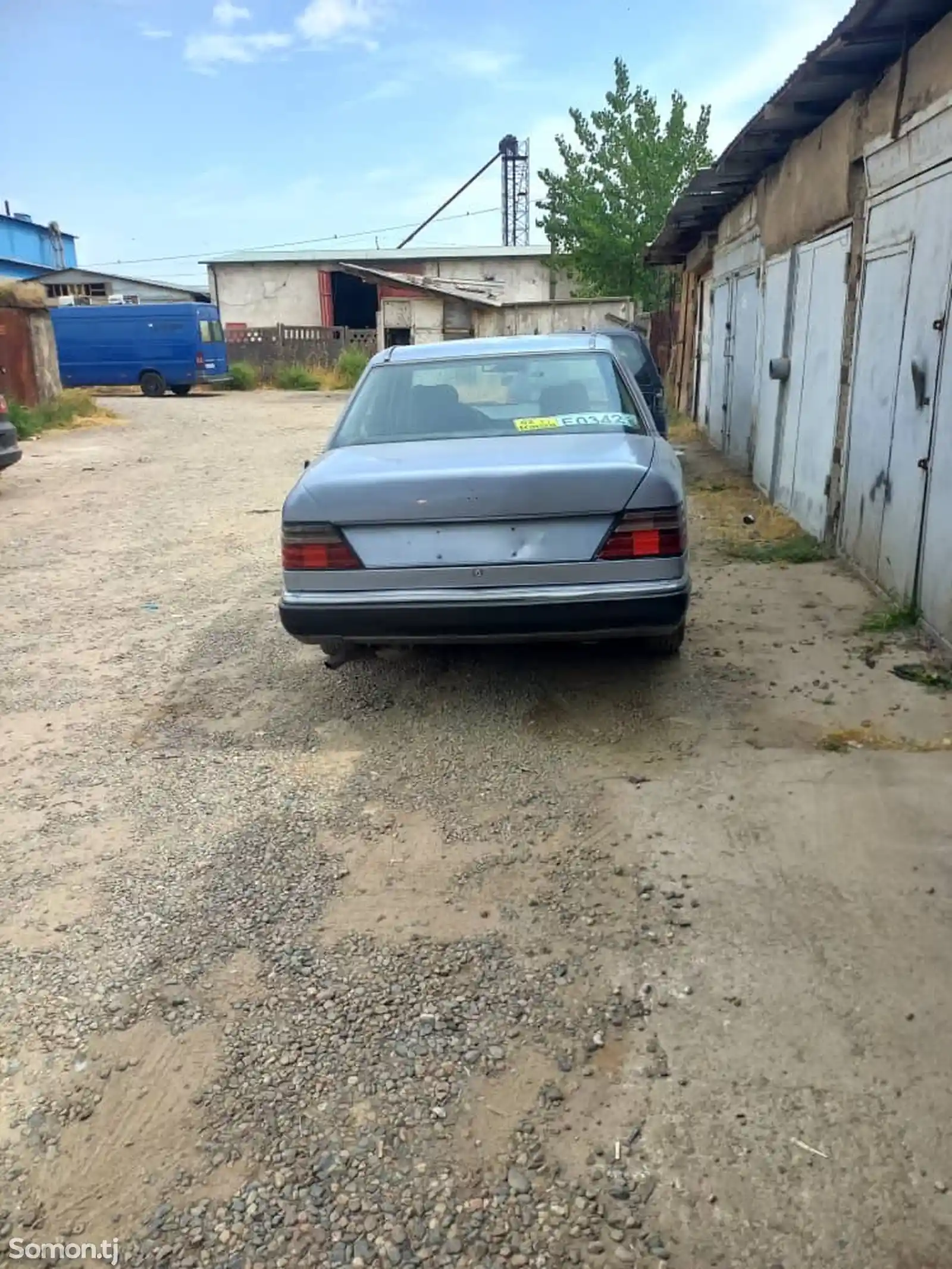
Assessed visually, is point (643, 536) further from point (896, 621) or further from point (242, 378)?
point (242, 378)

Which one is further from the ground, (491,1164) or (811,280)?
(811,280)

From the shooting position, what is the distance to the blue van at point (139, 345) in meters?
25.6

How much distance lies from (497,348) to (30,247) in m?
50.6

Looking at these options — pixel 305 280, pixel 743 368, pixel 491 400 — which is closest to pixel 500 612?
pixel 491 400

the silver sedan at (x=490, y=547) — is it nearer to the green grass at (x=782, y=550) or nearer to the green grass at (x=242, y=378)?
the green grass at (x=782, y=550)

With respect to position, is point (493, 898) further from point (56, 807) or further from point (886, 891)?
point (56, 807)

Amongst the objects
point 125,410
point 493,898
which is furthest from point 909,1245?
point 125,410

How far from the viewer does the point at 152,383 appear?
26.7 m

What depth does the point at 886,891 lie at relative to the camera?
2.95 meters

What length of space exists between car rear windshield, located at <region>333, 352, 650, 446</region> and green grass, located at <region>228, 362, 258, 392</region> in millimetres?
26699

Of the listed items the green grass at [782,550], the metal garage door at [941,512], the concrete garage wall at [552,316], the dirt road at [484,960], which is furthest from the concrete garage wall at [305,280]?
the dirt road at [484,960]

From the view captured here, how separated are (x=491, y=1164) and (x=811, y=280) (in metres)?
7.27

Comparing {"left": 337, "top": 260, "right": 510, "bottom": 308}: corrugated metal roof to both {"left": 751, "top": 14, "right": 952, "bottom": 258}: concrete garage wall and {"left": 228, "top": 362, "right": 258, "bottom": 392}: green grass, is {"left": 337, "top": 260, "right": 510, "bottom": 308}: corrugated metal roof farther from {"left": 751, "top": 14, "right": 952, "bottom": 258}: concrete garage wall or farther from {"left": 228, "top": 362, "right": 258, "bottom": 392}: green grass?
{"left": 751, "top": 14, "right": 952, "bottom": 258}: concrete garage wall

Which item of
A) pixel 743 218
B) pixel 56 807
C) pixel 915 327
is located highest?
pixel 743 218
